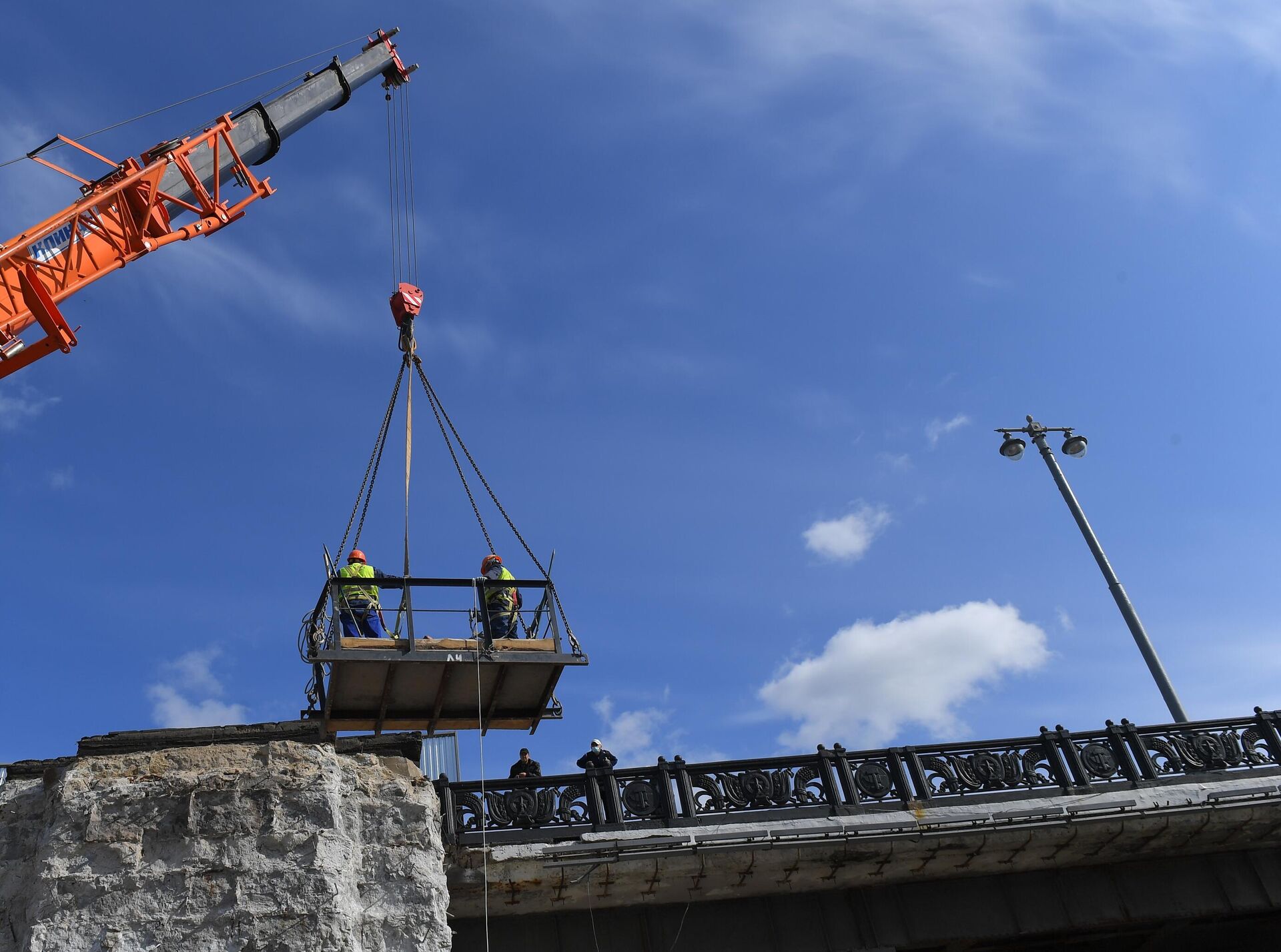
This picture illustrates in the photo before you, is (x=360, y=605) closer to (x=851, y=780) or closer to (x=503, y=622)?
(x=503, y=622)

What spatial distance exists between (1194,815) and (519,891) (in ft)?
23.7

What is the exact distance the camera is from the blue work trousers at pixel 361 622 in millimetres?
11633

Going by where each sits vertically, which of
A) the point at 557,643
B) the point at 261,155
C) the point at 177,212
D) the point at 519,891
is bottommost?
the point at 519,891

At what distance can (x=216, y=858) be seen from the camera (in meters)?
7.40

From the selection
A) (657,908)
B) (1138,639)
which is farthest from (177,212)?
(1138,639)

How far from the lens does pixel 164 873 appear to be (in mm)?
7289

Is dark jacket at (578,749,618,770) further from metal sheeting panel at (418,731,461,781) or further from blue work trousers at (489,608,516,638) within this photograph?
metal sheeting panel at (418,731,461,781)

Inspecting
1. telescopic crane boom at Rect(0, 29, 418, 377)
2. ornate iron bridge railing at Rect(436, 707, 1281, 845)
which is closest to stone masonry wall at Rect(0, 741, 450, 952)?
ornate iron bridge railing at Rect(436, 707, 1281, 845)

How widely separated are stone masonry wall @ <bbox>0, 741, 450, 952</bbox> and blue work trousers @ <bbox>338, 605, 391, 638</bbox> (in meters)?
3.55

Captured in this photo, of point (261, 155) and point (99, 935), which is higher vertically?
point (261, 155)

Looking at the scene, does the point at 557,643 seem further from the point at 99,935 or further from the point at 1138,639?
the point at 1138,639

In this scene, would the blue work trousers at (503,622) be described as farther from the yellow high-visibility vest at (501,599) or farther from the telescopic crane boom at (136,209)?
the telescopic crane boom at (136,209)

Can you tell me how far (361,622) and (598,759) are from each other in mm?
3206

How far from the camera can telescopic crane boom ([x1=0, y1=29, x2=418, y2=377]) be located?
13.6 meters
